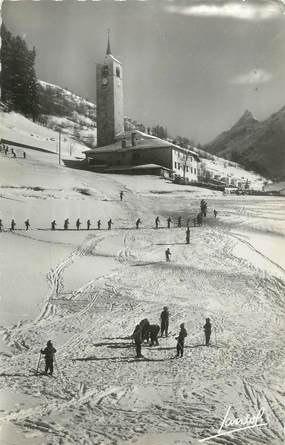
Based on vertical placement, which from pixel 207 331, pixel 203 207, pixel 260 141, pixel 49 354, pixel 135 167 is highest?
pixel 260 141

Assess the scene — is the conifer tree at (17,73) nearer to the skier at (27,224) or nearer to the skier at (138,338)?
the skier at (27,224)

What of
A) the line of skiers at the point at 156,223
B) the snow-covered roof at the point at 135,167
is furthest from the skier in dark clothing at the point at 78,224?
the snow-covered roof at the point at 135,167

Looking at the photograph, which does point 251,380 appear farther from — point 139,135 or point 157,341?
point 139,135

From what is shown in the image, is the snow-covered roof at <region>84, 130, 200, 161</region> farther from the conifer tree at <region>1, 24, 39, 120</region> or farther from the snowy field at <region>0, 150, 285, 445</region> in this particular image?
the conifer tree at <region>1, 24, 39, 120</region>

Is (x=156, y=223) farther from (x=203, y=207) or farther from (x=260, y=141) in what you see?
(x=260, y=141)

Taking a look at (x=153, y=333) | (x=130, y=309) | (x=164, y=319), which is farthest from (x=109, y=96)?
(x=153, y=333)

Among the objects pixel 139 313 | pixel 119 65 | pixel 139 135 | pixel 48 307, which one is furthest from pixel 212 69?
pixel 48 307
